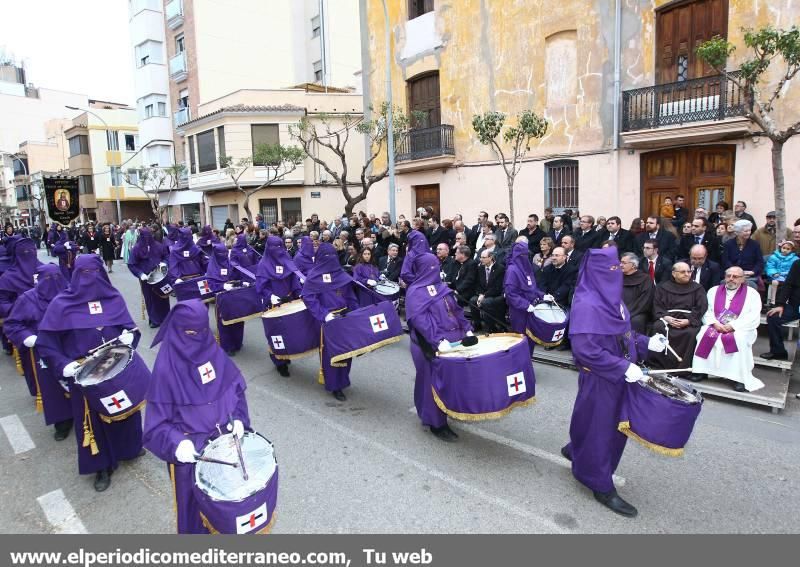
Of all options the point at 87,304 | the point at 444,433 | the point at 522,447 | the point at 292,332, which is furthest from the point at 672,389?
the point at 87,304

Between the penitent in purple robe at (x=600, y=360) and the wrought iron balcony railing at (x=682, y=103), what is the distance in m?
9.88

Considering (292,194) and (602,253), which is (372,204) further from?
(602,253)

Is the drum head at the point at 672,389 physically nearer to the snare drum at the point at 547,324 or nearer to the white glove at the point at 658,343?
the white glove at the point at 658,343

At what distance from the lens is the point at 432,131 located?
18812mm

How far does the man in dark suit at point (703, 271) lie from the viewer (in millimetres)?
8102

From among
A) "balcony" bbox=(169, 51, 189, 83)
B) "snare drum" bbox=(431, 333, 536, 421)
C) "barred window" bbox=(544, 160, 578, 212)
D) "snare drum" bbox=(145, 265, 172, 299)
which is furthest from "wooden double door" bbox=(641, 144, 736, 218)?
"balcony" bbox=(169, 51, 189, 83)

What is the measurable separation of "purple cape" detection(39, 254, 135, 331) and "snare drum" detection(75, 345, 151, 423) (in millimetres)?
394

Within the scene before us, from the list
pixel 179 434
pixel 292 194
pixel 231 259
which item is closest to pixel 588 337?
pixel 179 434

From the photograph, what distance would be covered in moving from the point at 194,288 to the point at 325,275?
3916 millimetres

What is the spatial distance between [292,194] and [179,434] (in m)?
26.8

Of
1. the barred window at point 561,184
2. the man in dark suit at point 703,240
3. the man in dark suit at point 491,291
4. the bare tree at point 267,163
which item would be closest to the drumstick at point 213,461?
the man in dark suit at point 491,291

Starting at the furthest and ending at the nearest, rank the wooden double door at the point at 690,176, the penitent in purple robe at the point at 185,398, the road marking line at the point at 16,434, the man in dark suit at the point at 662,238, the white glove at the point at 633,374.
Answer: the wooden double door at the point at 690,176 → the man in dark suit at the point at 662,238 → the road marking line at the point at 16,434 → the white glove at the point at 633,374 → the penitent in purple robe at the point at 185,398

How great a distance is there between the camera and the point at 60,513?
4520 mm

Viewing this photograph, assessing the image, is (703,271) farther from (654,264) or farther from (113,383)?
(113,383)
